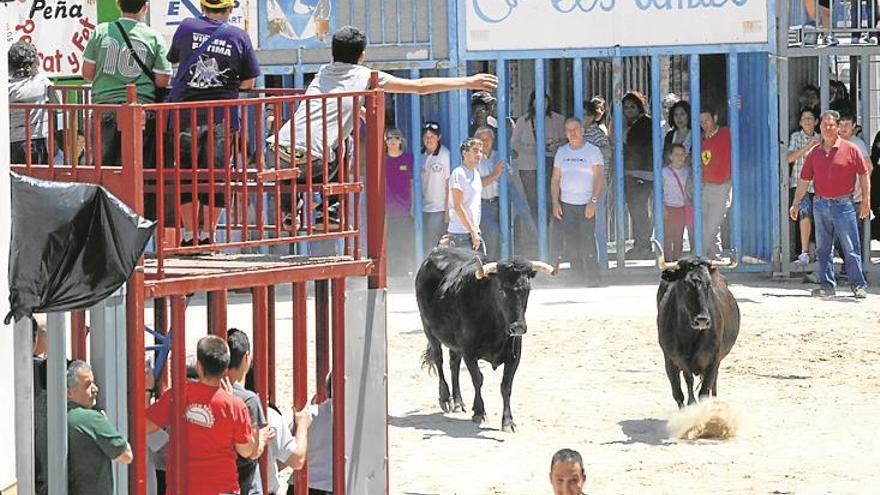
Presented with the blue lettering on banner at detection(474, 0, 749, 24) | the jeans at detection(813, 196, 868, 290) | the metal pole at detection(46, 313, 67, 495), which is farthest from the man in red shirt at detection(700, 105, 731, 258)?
the metal pole at detection(46, 313, 67, 495)

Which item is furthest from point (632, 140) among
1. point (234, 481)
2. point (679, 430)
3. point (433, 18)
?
point (234, 481)

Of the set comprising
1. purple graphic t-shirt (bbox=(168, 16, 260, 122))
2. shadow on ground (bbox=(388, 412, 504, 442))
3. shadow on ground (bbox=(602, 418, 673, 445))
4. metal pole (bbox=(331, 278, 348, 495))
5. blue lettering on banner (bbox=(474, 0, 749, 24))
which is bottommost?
shadow on ground (bbox=(602, 418, 673, 445))

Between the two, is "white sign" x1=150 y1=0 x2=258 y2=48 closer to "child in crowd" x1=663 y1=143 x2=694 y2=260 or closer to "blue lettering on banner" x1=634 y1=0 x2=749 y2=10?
"blue lettering on banner" x1=634 y1=0 x2=749 y2=10

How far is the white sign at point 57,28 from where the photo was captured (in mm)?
19188

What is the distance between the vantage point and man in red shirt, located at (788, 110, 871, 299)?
18.1 metres

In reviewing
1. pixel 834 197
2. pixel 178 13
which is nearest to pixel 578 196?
pixel 834 197

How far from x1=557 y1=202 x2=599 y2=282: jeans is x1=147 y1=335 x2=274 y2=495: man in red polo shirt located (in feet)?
36.5

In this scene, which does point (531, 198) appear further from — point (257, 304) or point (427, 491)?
point (257, 304)

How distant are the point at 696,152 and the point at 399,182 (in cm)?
303

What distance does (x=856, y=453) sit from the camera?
12336mm

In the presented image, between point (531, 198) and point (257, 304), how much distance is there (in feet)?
36.5

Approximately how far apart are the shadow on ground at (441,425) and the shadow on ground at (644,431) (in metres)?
0.86

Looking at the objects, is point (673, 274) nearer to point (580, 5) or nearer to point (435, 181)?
point (435, 181)

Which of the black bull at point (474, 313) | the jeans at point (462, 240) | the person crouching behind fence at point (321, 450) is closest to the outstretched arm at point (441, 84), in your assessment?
the person crouching behind fence at point (321, 450)
